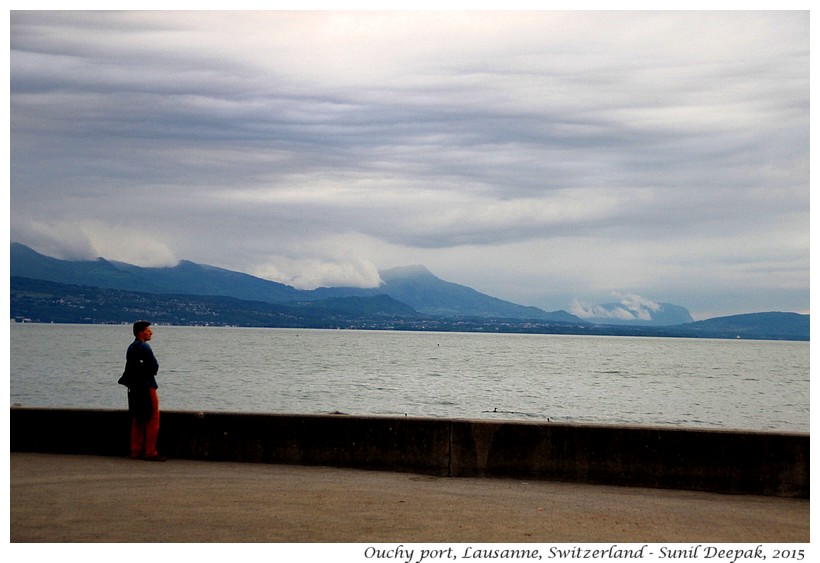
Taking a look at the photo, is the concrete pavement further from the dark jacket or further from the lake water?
the lake water

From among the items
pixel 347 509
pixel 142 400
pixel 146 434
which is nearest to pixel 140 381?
pixel 142 400

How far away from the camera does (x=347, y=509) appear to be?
8.43 m

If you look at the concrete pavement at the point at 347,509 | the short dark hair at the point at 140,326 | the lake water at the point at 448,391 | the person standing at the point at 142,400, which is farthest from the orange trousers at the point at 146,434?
the lake water at the point at 448,391

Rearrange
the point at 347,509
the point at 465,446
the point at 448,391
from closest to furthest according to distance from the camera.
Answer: the point at 347,509, the point at 465,446, the point at 448,391

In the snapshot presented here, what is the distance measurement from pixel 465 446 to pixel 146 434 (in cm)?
350

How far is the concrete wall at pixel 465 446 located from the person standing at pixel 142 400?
33 centimetres

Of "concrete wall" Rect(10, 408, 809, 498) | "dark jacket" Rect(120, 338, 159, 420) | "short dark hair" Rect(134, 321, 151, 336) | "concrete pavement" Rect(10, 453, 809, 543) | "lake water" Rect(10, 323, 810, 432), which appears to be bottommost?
"lake water" Rect(10, 323, 810, 432)

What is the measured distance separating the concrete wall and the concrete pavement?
9.1 inches

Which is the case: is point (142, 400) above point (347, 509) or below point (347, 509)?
above

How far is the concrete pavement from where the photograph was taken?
754 centimetres

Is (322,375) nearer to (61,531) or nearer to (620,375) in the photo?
(620,375)

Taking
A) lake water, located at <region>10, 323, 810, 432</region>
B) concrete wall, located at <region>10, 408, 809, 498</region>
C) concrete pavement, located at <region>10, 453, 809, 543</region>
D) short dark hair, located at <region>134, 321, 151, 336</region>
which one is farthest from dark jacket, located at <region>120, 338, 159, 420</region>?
lake water, located at <region>10, 323, 810, 432</region>

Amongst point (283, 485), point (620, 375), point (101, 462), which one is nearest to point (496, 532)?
point (283, 485)

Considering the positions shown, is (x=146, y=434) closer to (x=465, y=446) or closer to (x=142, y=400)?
(x=142, y=400)
